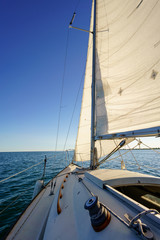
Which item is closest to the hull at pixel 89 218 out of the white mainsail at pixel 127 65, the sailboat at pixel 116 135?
the sailboat at pixel 116 135

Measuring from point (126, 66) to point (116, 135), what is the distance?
2059 millimetres

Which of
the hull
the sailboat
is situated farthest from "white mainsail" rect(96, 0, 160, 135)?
the hull

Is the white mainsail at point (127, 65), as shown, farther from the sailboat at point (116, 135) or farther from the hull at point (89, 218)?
the hull at point (89, 218)

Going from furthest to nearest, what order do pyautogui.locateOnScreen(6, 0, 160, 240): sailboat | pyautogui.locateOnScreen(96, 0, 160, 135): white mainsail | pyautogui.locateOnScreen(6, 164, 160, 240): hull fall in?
1. pyautogui.locateOnScreen(96, 0, 160, 135): white mainsail
2. pyautogui.locateOnScreen(6, 0, 160, 240): sailboat
3. pyautogui.locateOnScreen(6, 164, 160, 240): hull

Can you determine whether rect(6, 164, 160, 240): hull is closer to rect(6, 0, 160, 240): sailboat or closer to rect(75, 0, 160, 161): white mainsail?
rect(6, 0, 160, 240): sailboat

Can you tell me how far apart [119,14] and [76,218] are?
537cm

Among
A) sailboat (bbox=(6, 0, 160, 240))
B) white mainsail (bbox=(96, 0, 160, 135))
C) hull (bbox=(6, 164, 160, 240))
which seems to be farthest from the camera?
white mainsail (bbox=(96, 0, 160, 135))

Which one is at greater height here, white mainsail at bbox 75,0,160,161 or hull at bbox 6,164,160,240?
white mainsail at bbox 75,0,160,161

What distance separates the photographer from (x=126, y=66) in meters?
2.97

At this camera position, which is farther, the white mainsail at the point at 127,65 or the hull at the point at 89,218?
the white mainsail at the point at 127,65

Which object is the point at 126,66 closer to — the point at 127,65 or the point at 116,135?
the point at 127,65

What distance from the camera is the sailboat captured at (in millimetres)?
995

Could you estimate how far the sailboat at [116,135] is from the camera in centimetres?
100

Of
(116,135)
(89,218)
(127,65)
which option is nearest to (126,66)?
(127,65)
